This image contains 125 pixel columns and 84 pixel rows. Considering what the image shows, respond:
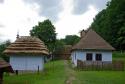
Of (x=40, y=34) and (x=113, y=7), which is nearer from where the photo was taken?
(x=113, y=7)

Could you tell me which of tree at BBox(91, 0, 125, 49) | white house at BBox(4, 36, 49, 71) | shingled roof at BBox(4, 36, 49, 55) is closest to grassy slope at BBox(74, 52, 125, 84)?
white house at BBox(4, 36, 49, 71)

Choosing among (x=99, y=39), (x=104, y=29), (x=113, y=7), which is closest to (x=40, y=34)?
(x=104, y=29)

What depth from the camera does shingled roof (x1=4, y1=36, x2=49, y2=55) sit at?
156ft

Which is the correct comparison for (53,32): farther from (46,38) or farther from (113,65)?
(113,65)

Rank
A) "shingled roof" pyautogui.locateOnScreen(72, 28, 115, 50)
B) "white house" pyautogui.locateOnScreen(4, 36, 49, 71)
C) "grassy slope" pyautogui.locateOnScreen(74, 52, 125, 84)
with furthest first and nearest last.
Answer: "shingled roof" pyautogui.locateOnScreen(72, 28, 115, 50) < "white house" pyautogui.locateOnScreen(4, 36, 49, 71) < "grassy slope" pyautogui.locateOnScreen(74, 52, 125, 84)

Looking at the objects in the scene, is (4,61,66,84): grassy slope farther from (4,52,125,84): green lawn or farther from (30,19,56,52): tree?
(30,19,56,52): tree

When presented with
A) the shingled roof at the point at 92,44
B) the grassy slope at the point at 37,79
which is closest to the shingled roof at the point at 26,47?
the grassy slope at the point at 37,79

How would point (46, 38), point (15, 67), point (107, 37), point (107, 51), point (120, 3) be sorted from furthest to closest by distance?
point (46, 38) < point (107, 37) < point (120, 3) < point (107, 51) < point (15, 67)

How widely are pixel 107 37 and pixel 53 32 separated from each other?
54.4 ft

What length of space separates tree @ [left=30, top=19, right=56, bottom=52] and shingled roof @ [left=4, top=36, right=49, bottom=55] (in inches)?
1693

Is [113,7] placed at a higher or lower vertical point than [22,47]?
higher

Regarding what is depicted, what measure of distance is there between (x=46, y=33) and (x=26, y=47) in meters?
46.2

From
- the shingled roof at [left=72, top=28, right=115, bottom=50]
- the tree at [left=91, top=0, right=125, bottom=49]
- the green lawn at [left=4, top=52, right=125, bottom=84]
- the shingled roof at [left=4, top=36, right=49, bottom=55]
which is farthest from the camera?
the tree at [left=91, top=0, right=125, bottom=49]

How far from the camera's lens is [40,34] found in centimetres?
9506
